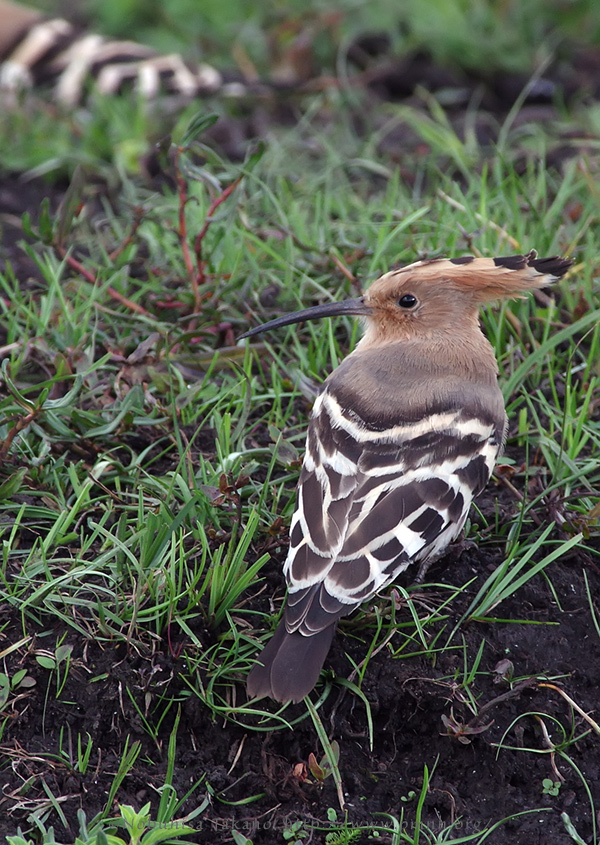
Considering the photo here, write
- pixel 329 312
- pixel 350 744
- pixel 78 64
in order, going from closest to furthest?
pixel 350 744 → pixel 329 312 → pixel 78 64

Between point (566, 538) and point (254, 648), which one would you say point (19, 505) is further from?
point (566, 538)

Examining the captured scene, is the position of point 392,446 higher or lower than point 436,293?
lower

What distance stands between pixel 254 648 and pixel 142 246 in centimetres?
192

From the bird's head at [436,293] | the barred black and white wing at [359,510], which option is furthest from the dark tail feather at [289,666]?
the bird's head at [436,293]

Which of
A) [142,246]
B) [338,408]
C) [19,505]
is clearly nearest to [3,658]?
[19,505]

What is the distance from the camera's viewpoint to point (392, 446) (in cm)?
243

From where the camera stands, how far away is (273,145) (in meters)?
4.27

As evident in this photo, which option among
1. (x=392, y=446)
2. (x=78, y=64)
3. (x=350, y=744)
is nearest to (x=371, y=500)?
(x=392, y=446)

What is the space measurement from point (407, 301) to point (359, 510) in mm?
759

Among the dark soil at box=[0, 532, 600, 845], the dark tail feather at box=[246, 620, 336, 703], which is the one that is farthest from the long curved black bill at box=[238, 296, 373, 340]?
the dark tail feather at box=[246, 620, 336, 703]

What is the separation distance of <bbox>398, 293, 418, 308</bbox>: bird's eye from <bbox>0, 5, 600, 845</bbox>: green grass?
0.34 m

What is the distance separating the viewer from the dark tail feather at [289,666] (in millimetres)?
2082

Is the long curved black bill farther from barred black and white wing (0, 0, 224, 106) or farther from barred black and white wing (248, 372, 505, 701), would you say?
barred black and white wing (0, 0, 224, 106)

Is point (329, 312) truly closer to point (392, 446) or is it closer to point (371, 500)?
point (392, 446)
